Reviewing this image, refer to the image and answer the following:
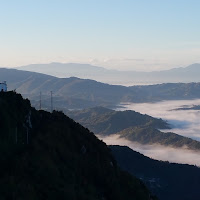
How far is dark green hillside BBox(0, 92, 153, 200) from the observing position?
185ft

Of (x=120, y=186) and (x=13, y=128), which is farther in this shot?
(x=120, y=186)

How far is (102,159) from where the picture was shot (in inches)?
3179

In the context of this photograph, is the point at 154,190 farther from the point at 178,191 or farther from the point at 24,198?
the point at 24,198

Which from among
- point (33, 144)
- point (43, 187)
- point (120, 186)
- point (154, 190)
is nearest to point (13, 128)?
point (33, 144)

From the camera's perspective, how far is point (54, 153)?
6794cm

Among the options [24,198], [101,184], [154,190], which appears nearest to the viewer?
[24,198]

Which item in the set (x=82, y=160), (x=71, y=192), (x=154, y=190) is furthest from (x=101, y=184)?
(x=154, y=190)

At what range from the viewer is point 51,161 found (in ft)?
210

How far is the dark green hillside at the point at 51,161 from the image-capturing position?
185 feet

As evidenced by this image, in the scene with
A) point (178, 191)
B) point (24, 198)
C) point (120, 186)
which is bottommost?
point (178, 191)

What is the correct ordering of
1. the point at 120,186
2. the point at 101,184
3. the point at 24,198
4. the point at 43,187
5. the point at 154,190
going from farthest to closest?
the point at 154,190 < the point at 120,186 < the point at 101,184 < the point at 43,187 < the point at 24,198

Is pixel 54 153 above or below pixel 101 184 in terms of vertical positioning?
above

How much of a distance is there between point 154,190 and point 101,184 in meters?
128

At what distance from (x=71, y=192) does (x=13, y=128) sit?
1783 cm
